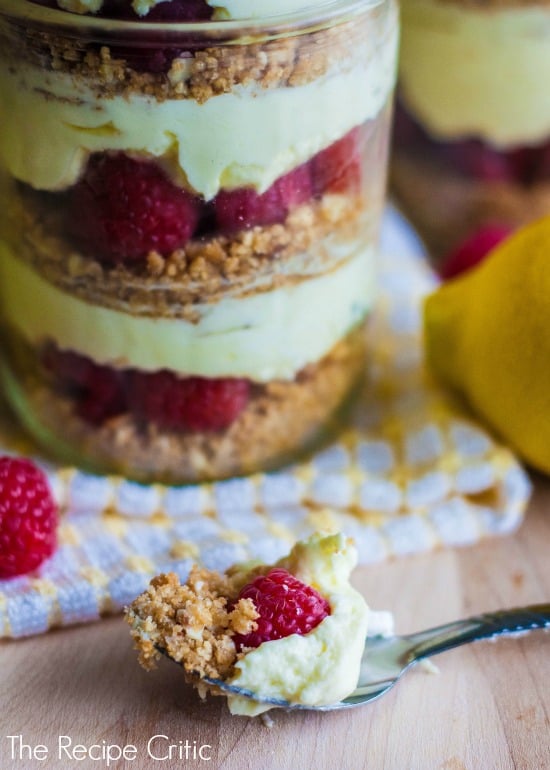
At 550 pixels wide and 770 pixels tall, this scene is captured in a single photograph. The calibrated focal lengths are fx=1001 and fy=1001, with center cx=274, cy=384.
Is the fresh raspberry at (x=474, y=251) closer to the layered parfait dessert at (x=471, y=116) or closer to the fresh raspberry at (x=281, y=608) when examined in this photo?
the layered parfait dessert at (x=471, y=116)

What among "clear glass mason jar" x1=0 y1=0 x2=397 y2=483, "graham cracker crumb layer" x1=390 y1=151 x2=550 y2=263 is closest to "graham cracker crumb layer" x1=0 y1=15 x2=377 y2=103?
"clear glass mason jar" x1=0 y1=0 x2=397 y2=483

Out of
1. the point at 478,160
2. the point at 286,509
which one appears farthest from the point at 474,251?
the point at 286,509

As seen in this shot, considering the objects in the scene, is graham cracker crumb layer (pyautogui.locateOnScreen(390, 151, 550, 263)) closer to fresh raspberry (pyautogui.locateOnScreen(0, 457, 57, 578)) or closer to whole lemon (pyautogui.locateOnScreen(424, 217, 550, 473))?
whole lemon (pyautogui.locateOnScreen(424, 217, 550, 473))

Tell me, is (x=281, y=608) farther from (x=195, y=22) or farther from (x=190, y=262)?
(x=195, y=22)

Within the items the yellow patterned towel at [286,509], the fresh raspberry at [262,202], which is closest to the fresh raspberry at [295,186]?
the fresh raspberry at [262,202]

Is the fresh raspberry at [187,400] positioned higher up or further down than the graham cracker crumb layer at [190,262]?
further down

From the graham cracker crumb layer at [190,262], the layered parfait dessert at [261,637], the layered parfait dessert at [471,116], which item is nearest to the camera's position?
the layered parfait dessert at [261,637]

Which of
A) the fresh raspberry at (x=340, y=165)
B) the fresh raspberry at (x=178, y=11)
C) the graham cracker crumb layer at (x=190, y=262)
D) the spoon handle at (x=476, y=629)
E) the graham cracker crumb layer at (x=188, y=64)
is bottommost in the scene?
the spoon handle at (x=476, y=629)
